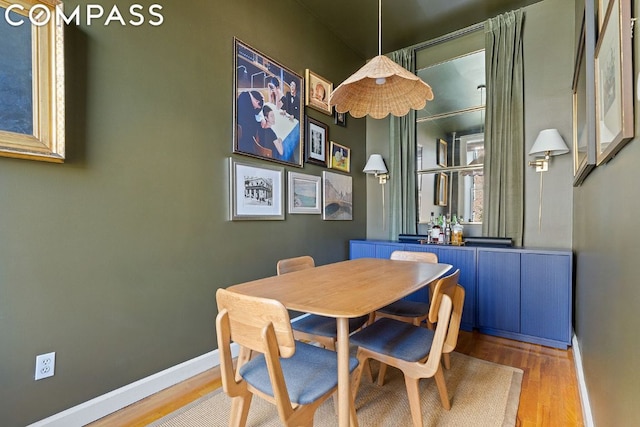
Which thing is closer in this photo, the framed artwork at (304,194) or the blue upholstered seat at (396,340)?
the blue upholstered seat at (396,340)

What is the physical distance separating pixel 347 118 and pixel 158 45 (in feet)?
7.34

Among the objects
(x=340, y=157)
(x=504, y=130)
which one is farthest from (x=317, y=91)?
(x=504, y=130)

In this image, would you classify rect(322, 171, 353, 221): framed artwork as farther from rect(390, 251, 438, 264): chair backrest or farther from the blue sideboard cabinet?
the blue sideboard cabinet

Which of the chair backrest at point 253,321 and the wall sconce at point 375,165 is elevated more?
the wall sconce at point 375,165

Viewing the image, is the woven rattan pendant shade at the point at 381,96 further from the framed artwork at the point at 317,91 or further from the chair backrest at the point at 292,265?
the framed artwork at the point at 317,91

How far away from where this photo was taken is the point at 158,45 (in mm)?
1914

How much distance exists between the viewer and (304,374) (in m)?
1.26

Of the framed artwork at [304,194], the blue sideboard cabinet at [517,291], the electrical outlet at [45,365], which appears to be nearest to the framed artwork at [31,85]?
the electrical outlet at [45,365]

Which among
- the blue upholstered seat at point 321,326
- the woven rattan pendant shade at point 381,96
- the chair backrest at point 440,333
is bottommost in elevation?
the blue upholstered seat at point 321,326

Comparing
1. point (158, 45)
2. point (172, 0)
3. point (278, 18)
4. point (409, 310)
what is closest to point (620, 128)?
point (409, 310)

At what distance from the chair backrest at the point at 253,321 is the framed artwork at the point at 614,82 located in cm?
117

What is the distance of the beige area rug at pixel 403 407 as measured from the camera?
5.25 ft

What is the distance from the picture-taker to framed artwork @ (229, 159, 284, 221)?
236cm

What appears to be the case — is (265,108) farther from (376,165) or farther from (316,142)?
(376,165)
